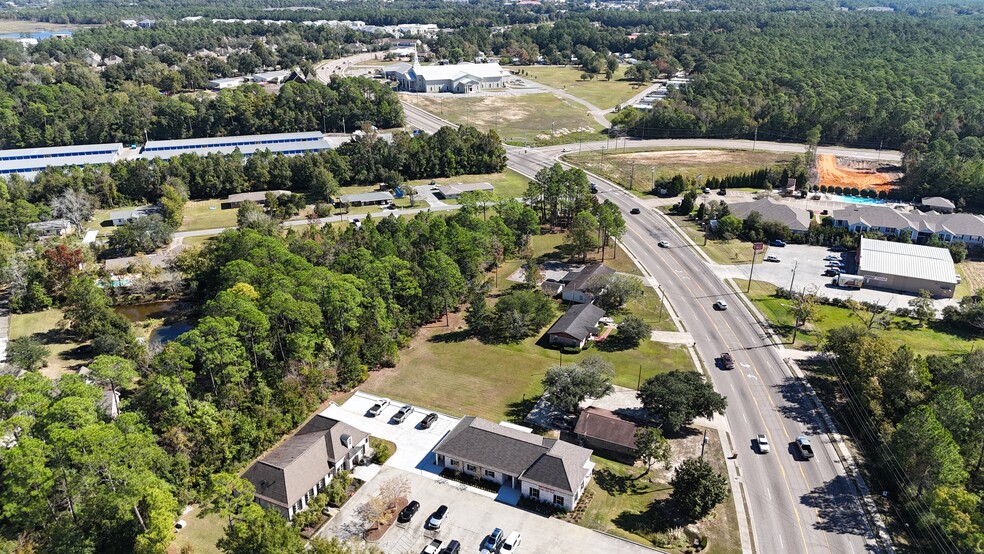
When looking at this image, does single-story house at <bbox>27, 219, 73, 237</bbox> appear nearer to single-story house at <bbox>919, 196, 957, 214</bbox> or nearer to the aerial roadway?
the aerial roadway

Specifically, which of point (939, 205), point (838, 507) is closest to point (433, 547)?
point (838, 507)

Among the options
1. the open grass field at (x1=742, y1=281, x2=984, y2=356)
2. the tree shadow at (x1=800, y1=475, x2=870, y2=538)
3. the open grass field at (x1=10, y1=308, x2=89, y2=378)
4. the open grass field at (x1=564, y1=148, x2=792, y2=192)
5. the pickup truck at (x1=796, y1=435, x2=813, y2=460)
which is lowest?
the tree shadow at (x1=800, y1=475, x2=870, y2=538)

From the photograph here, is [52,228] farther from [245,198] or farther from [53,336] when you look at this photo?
[53,336]

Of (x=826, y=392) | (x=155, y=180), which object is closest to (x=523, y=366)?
(x=826, y=392)

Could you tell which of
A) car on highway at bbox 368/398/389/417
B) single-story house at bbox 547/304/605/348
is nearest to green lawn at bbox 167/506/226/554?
car on highway at bbox 368/398/389/417

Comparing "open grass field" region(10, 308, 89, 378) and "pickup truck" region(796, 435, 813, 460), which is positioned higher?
"open grass field" region(10, 308, 89, 378)

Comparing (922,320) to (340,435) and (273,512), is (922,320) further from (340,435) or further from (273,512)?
(273,512)
